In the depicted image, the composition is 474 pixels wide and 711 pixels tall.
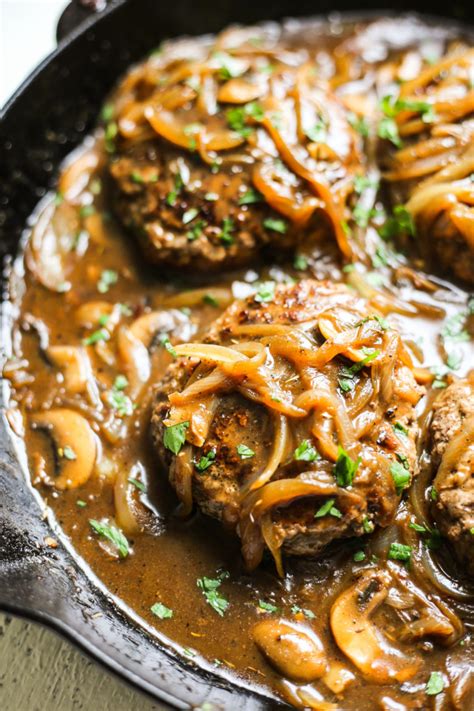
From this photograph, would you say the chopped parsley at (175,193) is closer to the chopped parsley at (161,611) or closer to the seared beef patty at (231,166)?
the seared beef patty at (231,166)

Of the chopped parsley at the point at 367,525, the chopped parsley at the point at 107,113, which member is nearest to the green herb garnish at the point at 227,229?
the chopped parsley at the point at 107,113

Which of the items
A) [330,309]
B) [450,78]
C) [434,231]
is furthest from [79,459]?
[450,78]

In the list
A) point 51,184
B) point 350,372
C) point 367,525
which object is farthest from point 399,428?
point 51,184

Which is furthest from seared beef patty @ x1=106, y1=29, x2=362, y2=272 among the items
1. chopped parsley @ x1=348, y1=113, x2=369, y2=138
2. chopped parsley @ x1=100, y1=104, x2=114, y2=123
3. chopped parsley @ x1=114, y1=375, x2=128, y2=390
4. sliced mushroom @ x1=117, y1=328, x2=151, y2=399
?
chopped parsley @ x1=114, y1=375, x2=128, y2=390

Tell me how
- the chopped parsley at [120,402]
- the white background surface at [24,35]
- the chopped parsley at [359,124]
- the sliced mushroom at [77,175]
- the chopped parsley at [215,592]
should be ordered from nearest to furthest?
the chopped parsley at [215,592] → the chopped parsley at [120,402] → the chopped parsley at [359,124] → the sliced mushroom at [77,175] → the white background surface at [24,35]

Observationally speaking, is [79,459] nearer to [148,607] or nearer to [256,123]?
[148,607]

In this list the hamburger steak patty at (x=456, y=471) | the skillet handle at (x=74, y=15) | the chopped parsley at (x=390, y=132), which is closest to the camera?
the hamburger steak patty at (x=456, y=471)
